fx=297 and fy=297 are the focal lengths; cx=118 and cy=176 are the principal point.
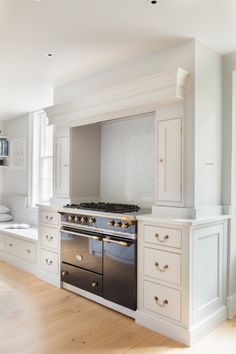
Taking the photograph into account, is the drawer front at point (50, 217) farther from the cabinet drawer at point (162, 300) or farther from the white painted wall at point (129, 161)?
the cabinet drawer at point (162, 300)

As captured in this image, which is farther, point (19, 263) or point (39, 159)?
point (39, 159)

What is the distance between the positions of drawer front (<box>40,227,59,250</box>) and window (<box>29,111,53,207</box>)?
145 cm

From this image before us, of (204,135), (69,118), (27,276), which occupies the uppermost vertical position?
(69,118)

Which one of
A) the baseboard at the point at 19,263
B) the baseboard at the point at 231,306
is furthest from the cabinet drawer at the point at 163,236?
the baseboard at the point at 19,263

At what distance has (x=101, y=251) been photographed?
10.1 ft

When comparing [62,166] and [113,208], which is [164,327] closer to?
[113,208]

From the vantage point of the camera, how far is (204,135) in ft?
8.77

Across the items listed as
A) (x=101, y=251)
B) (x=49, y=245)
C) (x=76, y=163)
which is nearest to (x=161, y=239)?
(x=101, y=251)

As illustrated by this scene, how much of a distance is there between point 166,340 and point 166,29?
2.54 m

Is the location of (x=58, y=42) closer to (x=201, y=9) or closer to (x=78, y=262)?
(x=201, y=9)

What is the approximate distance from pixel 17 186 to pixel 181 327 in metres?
4.31

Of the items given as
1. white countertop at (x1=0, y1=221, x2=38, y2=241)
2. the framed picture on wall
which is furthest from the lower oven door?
the framed picture on wall

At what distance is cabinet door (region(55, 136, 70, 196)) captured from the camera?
12.3ft

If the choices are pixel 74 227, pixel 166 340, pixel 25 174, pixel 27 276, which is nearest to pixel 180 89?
pixel 74 227
